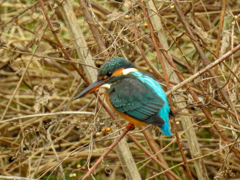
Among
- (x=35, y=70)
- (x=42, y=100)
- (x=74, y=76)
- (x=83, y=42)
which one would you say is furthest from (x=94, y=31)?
(x=35, y=70)

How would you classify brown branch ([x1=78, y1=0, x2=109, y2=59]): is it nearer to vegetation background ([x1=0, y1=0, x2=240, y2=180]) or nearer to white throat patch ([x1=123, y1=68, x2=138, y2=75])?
vegetation background ([x1=0, y1=0, x2=240, y2=180])

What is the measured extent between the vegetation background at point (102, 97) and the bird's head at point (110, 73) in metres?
0.08

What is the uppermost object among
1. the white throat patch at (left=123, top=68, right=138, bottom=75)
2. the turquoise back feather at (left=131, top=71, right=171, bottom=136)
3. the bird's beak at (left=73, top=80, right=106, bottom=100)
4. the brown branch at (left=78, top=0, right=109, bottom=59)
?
the brown branch at (left=78, top=0, right=109, bottom=59)

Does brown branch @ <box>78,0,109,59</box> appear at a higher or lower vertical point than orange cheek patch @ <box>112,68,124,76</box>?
higher

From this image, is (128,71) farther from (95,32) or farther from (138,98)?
(95,32)

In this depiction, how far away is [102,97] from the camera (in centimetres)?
285

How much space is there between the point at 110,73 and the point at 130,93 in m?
0.19

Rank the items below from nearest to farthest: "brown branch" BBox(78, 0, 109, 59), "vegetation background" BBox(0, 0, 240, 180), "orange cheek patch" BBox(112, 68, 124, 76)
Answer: "vegetation background" BBox(0, 0, 240, 180) → "orange cheek patch" BBox(112, 68, 124, 76) → "brown branch" BBox(78, 0, 109, 59)

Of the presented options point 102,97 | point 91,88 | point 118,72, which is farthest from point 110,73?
point 102,97

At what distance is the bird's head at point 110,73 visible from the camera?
2.49 m

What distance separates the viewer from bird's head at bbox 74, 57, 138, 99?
2492 mm

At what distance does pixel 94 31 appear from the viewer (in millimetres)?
2787

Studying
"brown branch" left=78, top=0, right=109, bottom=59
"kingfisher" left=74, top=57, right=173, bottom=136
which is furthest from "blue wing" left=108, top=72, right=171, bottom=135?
"brown branch" left=78, top=0, right=109, bottom=59

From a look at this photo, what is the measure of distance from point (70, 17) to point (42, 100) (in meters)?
0.65
